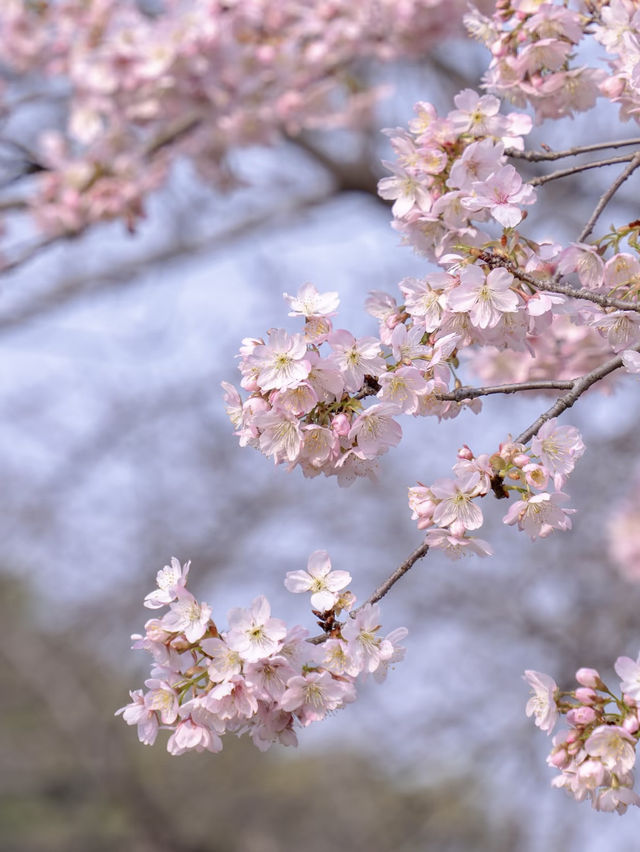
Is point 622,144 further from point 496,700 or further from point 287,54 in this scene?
point 496,700

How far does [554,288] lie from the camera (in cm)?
131

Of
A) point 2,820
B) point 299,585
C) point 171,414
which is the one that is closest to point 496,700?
point 171,414

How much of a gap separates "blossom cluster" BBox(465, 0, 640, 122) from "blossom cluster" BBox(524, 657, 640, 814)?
0.96 meters

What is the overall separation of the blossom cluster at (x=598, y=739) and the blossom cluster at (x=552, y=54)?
960mm

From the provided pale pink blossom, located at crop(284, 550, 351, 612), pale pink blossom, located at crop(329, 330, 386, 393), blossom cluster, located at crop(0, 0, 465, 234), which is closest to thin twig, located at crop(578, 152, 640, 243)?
pale pink blossom, located at crop(329, 330, 386, 393)

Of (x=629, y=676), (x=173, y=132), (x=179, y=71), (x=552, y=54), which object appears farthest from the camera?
(x=173, y=132)

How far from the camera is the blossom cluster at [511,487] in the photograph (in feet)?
4.29

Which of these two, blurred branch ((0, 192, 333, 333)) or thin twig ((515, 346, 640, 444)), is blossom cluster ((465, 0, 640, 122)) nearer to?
thin twig ((515, 346, 640, 444))

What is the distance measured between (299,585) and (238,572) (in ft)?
20.5

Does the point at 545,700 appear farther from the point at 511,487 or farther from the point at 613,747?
the point at 511,487

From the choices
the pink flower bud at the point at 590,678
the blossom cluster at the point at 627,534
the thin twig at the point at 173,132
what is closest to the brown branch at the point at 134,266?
the thin twig at the point at 173,132

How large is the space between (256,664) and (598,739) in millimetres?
468

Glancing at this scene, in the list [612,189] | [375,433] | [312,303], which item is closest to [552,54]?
[612,189]

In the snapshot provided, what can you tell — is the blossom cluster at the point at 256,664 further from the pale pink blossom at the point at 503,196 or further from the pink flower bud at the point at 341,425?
the pale pink blossom at the point at 503,196
